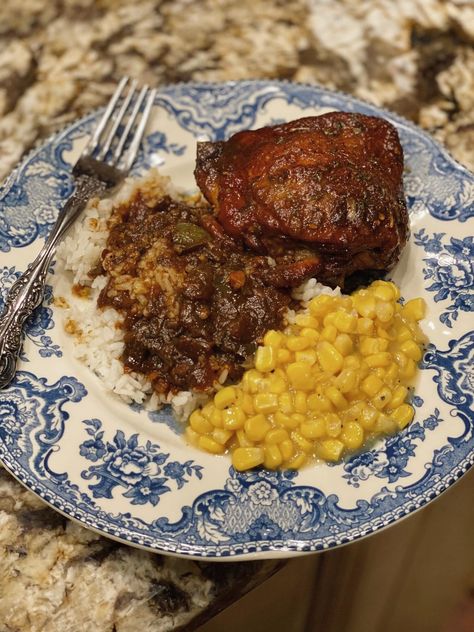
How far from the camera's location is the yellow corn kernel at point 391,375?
3459 mm

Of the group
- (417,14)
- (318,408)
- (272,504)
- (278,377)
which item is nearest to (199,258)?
(278,377)

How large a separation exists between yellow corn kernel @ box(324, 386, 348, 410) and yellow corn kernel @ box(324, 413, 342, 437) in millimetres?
57

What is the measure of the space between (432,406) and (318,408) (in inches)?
20.5

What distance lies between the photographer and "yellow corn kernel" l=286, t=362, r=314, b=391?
342 centimetres

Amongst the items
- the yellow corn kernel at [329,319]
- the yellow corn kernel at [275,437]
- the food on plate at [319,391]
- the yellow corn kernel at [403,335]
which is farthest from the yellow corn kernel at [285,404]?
the yellow corn kernel at [403,335]

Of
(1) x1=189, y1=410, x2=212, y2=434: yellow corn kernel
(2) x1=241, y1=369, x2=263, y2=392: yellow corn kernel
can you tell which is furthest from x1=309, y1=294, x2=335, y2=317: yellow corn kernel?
(1) x1=189, y1=410, x2=212, y2=434: yellow corn kernel

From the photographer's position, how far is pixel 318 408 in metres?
3.38

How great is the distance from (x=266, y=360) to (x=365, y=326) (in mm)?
502

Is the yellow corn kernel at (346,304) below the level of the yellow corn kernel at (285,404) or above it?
above

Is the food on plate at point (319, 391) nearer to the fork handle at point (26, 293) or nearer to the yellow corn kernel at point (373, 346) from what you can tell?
the yellow corn kernel at point (373, 346)

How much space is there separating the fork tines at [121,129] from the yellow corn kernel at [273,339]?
4.95 feet

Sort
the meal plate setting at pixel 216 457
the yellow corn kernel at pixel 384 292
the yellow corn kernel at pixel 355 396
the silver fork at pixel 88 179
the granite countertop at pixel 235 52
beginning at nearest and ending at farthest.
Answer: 1. the meal plate setting at pixel 216 457
2. the yellow corn kernel at pixel 355 396
3. the silver fork at pixel 88 179
4. the yellow corn kernel at pixel 384 292
5. the granite countertop at pixel 235 52

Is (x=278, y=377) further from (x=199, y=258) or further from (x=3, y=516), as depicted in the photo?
(x=3, y=516)

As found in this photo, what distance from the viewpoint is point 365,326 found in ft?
11.6
